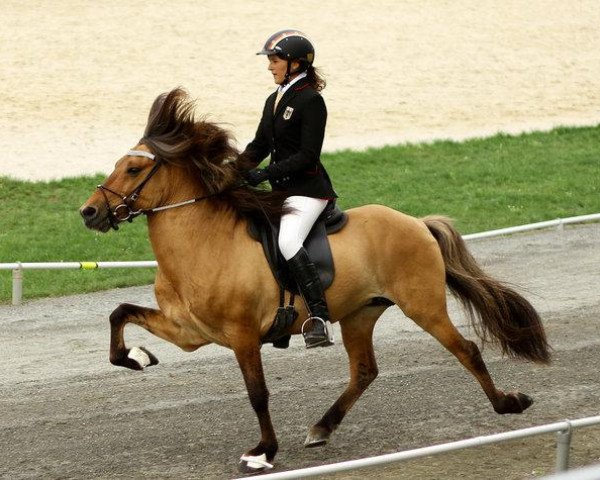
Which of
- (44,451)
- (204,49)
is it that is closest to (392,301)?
(44,451)

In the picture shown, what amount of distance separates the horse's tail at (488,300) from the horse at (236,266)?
0.6 inches

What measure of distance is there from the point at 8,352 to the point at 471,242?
6584 millimetres

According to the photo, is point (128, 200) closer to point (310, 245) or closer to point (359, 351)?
point (310, 245)

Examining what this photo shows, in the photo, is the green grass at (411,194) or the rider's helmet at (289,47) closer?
the rider's helmet at (289,47)

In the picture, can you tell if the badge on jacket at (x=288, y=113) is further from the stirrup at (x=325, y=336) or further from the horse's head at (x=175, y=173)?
the stirrup at (x=325, y=336)

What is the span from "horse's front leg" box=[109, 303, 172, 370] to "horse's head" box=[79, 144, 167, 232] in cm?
62

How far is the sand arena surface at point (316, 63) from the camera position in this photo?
24.2m

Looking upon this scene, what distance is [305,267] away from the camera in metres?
8.59

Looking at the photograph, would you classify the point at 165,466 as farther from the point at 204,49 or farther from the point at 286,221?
the point at 204,49

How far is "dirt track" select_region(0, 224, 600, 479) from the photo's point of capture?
28.5ft

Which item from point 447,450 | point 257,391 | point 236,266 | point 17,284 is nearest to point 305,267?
point 236,266

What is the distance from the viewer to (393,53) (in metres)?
29.7

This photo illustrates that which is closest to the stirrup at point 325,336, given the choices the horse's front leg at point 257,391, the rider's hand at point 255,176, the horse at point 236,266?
the horse at point 236,266

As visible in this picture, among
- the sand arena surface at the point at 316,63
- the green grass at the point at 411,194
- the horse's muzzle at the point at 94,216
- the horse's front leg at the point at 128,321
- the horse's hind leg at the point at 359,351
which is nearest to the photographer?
the horse's muzzle at the point at 94,216
